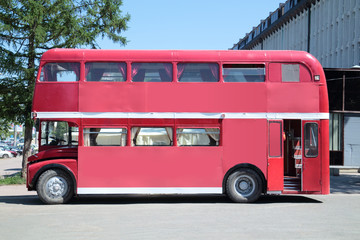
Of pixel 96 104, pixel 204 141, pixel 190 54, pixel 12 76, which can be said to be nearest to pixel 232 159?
pixel 204 141

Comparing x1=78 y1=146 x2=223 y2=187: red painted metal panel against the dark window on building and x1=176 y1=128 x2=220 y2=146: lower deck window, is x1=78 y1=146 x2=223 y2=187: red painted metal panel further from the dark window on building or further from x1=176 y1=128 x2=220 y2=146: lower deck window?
the dark window on building

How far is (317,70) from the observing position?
42.7ft

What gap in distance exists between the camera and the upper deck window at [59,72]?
42.2 feet

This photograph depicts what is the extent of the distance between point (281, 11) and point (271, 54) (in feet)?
165

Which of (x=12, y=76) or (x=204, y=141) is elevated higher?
(x=12, y=76)

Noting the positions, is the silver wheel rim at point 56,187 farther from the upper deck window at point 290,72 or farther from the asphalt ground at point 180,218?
the upper deck window at point 290,72

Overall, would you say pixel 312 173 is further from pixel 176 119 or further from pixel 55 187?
pixel 55 187

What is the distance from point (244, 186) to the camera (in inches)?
514

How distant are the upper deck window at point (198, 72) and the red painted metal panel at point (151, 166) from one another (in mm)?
1720

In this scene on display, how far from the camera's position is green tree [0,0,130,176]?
19.0 m

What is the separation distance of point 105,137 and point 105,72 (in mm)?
1616

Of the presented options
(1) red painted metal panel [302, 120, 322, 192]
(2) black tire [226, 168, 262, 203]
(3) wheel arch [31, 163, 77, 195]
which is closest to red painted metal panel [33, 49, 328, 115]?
(1) red painted metal panel [302, 120, 322, 192]

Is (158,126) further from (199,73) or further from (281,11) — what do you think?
(281,11)

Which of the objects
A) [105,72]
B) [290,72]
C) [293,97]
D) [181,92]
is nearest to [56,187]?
[105,72]
